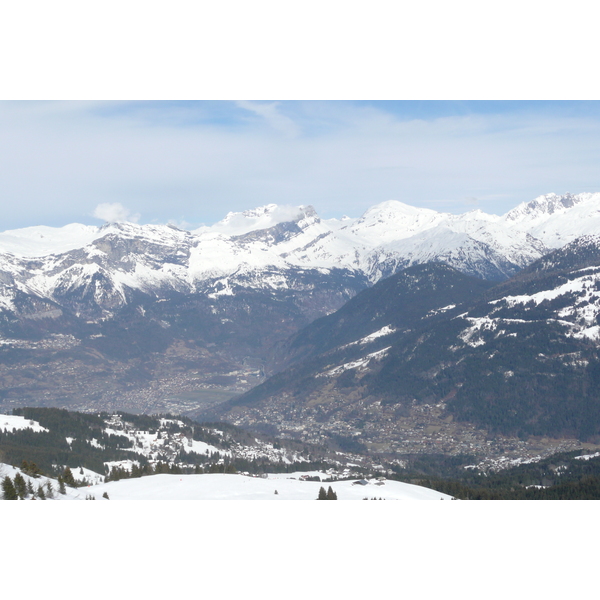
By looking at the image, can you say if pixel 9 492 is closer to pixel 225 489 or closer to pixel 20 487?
pixel 20 487

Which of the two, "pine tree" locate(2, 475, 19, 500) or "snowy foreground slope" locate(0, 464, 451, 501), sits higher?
"pine tree" locate(2, 475, 19, 500)

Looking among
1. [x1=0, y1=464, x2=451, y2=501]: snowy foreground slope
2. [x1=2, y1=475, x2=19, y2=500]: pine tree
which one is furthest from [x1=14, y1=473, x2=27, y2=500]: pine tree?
[x1=0, y1=464, x2=451, y2=501]: snowy foreground slope

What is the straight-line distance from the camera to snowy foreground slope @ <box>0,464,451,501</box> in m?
126

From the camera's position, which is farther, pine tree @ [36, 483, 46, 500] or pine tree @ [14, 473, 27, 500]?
pine tree @ [36, 483, 46, 500]

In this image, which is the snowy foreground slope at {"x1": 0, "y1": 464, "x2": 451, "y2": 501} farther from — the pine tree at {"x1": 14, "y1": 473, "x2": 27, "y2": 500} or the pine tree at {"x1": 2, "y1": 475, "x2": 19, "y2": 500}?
the pine tree at {"x1": 2, "y1": 475, "x2": 19, "y2": 500}

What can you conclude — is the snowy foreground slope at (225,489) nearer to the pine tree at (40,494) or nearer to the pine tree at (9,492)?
the pine tree at (40,494)

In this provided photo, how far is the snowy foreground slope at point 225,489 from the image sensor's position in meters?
126

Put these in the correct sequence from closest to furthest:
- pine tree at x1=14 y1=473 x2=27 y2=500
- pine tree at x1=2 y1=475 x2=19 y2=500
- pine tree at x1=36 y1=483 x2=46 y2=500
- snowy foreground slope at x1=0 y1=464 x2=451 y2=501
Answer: pine tree at x1=2 y1=475 x2=19 y2=500 < pine tree at x1=14 y1=473 x2=27 y2=500 < pine tree at x1=36 y1=483 x2=46 y2=500 < snowy foreground slope at x1=0 y1=464 x2=451 y2=501

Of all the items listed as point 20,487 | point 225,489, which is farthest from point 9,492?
point 225,489

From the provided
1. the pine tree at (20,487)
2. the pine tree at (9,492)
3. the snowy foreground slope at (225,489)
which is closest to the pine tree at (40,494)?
the pine tree at (20,487)

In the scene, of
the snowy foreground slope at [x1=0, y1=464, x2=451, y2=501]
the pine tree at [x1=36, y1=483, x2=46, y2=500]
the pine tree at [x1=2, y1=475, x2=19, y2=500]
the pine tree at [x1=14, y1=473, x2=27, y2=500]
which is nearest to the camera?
the pine tree at [x1=2, y1=475, x2=19, y2=500]

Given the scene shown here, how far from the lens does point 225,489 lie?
13612cm

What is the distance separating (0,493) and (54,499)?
413 inches

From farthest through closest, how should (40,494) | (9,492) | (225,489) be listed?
(225,489)
(40,494)
(9,492)
